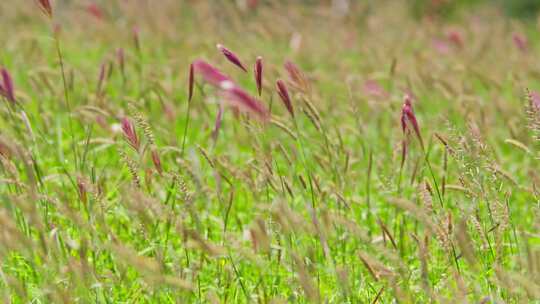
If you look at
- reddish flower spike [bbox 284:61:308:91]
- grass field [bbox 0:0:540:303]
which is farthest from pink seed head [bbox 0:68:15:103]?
reddish flower spike [bbox 284:61:308:91]

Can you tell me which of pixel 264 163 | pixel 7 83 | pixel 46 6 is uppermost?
pixel 46 6

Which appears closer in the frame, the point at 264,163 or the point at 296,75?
the point at 264,163

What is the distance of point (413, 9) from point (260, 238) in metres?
9.38

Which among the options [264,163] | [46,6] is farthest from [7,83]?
[264,163]

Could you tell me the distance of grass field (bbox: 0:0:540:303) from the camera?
1.59 meters

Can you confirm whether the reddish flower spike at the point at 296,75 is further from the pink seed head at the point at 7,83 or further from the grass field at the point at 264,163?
the pink seed head at the point at 7,83

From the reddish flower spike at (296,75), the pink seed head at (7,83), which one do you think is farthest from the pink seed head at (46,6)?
the reddish flower spike at (296,75)

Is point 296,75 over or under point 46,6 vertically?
under

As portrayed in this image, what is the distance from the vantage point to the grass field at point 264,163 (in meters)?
1.59

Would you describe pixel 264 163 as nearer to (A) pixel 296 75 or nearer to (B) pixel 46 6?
(A) pixel 296 75

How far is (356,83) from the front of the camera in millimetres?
5188

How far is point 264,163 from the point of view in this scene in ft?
6.19

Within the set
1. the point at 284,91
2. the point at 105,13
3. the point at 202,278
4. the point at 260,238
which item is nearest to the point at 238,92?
the point at 260,238

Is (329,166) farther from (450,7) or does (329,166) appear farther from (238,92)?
(450,7)
